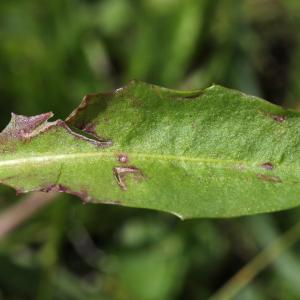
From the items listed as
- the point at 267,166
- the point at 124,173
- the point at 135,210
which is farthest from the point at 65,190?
the point at 135,210

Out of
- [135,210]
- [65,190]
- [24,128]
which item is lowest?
[135,210]

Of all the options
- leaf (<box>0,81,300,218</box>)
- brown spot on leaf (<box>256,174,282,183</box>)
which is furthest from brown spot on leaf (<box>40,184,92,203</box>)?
brown spot on leaf (<box>256,174,282,183</box>)

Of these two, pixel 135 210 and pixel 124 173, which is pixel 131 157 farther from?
pixel 135 210

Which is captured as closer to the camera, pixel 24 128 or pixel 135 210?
pixel 24 128

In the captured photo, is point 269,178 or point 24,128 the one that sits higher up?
point 24,128

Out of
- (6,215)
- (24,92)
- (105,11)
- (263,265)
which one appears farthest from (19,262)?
(105,11)

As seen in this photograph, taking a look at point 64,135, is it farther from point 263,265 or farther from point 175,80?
point 175,80

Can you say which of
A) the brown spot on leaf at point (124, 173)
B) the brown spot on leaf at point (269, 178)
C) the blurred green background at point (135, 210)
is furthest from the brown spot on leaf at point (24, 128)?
the blurred green background at point (135, 210)

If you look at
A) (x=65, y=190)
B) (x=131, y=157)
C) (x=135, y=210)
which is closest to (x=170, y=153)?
(x=131, y=157)

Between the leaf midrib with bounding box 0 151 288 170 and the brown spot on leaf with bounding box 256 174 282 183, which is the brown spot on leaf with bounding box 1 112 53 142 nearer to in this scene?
the leaf midrib with bounding box 0 151 288 170
